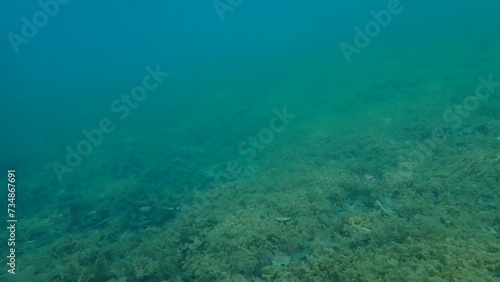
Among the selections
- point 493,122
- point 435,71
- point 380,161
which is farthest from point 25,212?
point 435,71

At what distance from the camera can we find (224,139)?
1600cm

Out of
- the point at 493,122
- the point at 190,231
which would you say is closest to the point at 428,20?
the point at 493,122

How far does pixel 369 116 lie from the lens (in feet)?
43.3

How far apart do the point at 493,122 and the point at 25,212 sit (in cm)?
1722

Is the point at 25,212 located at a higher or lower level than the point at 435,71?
higher

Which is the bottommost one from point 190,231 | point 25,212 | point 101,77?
point 190,231

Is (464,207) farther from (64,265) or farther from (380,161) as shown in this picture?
(64,265)

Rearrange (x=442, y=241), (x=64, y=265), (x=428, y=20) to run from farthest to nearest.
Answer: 1. (x=428, y=20)
2. (x=64, y=265)
3. (x=442, y=241)

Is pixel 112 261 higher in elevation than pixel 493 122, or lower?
higher

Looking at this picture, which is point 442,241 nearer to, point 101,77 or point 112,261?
point 112,261

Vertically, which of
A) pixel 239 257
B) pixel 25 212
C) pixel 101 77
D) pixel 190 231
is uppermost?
pixel 101 77

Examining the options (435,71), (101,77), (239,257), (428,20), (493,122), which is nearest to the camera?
(239,257)

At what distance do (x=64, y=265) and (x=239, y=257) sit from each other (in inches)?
133

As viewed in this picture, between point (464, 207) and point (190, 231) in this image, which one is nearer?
point (464, 207)
